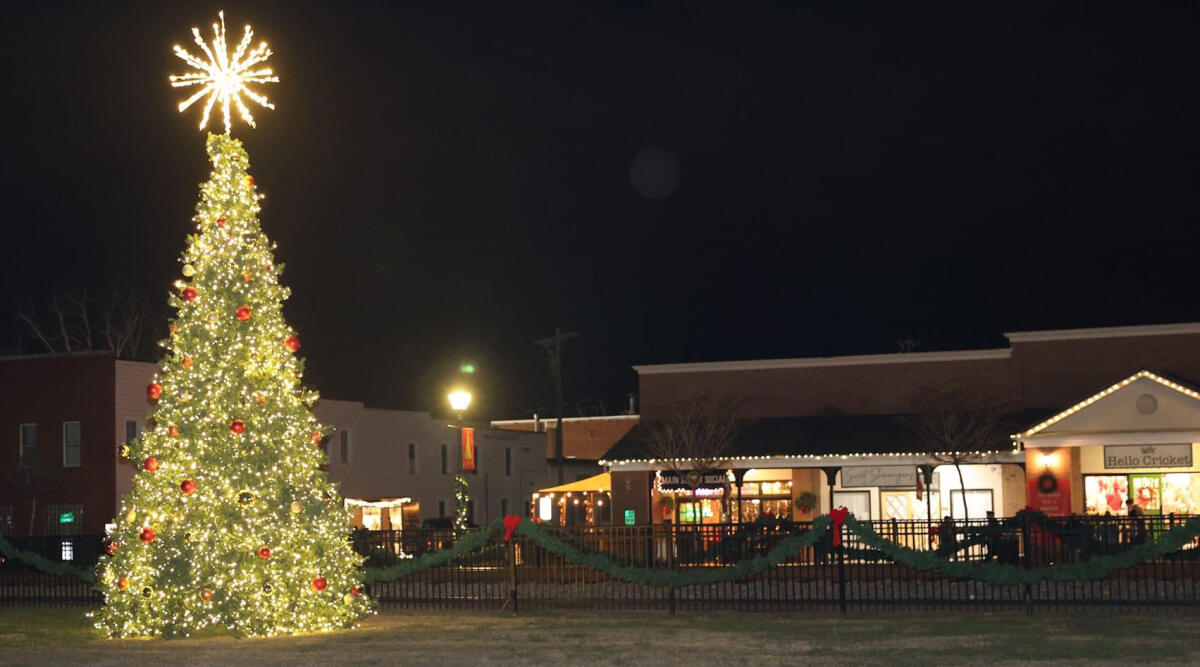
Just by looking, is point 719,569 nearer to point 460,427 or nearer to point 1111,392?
point 460,427

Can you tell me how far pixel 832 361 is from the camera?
148ft

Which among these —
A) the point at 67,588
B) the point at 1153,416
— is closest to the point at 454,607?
the point at 67,588

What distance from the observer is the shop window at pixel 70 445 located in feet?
154

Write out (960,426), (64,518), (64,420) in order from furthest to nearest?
(64,420) < (64,518) < (960,426)

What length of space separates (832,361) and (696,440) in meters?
5.80

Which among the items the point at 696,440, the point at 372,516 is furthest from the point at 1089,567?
the point at 372,516

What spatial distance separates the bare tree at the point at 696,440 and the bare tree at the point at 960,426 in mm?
5589

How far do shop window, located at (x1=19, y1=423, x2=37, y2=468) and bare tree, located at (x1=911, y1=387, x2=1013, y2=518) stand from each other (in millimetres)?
28365

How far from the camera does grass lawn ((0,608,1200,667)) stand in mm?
15156

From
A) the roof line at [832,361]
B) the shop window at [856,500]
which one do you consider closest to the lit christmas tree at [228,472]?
the shop window at [856,500]

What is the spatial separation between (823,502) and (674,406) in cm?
565

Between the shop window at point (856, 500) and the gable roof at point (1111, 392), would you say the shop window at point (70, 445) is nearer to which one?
the shop window at point (856, 500)

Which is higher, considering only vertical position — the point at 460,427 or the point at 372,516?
the point at 460,427

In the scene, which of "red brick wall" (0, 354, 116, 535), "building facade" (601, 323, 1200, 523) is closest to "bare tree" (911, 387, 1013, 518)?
"building facade" (601, 323, 1200, 523)
